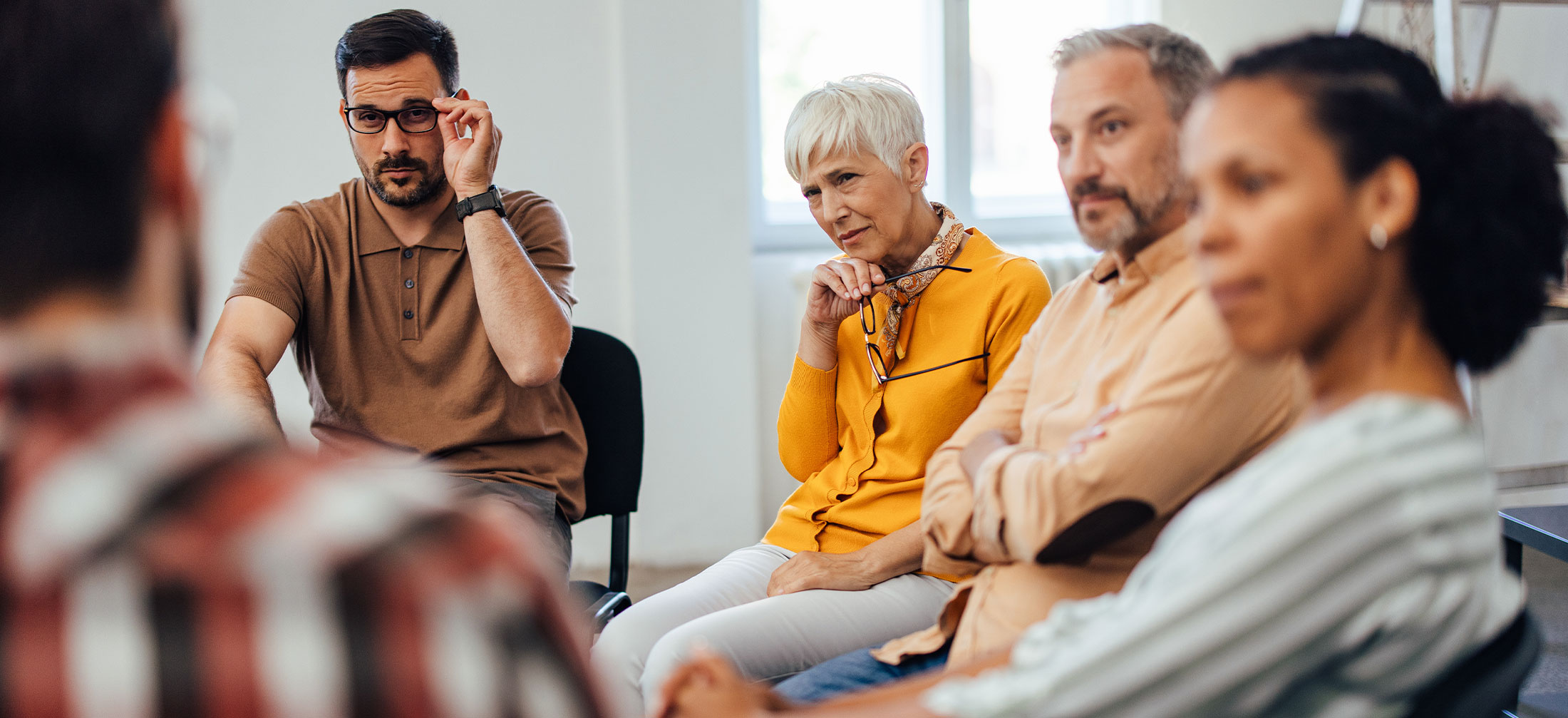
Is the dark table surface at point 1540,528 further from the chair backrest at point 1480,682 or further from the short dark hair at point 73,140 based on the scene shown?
the short dark hair at point 73,140

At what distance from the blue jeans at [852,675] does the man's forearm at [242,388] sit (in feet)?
3.29

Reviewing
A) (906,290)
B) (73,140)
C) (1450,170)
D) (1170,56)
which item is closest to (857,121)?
(906,290)

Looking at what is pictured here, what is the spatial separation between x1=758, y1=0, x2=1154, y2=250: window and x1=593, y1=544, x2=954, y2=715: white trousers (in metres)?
2.34

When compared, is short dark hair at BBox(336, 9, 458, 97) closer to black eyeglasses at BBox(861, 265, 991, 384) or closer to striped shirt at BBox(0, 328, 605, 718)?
black eyeglasses at BBox(861, 265, 991, 384)

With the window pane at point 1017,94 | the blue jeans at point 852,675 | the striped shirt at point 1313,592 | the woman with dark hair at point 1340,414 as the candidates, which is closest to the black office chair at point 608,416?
the blue jeans at point 852,675

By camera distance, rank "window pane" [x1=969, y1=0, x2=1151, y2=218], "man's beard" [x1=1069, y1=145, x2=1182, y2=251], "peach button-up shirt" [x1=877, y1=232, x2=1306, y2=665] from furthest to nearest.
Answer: "window pane" [x1=969, y1=0, x2=1151, y2=218]
"man's beard" [x1=1069, y1=145, x2=1182, y2=251]
"peach button-up shirt" [x1=877, y1=232, x2=1306, y2=665]

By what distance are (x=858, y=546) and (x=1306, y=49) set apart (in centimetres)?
105

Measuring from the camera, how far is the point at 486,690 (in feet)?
1.47

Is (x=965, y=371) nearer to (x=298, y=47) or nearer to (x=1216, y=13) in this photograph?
(x=298, y=47)

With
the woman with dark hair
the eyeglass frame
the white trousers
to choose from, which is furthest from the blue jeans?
the eyeglass frame

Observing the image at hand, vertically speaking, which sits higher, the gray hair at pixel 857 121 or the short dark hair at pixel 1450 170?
the gray hair at pixel 857 121

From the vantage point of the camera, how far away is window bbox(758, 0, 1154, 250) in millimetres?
3686

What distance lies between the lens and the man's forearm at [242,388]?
1.69 m

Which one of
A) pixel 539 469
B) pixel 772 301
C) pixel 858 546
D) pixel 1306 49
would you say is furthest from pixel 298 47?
pixel 1306 49
